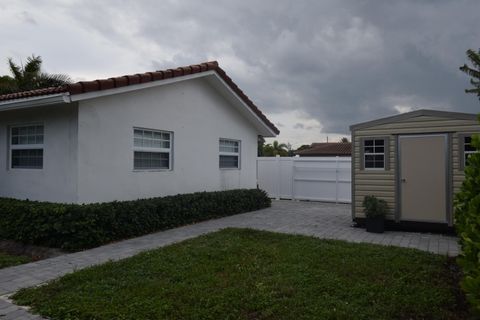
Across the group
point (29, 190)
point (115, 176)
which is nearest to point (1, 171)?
point (29, 190)

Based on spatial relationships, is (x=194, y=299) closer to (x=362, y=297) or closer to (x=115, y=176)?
(x=362, y=297)

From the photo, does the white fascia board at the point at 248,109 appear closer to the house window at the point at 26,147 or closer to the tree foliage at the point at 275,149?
the house window at the point at 26,147

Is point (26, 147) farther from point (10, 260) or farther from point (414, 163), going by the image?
point (414, 163)

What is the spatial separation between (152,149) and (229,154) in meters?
3.78

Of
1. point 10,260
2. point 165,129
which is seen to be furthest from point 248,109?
point 10,260

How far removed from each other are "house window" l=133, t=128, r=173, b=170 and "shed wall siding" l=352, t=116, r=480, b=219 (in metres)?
4.91

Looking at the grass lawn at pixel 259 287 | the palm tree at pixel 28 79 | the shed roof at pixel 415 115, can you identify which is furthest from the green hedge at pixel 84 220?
the palm tree at pixel 28 79

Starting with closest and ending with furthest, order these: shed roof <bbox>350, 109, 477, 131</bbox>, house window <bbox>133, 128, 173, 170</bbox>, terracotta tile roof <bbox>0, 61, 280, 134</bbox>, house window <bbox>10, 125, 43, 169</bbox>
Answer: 1. terracotta tile roof <bbox>0, 61, 280, 134</bbox>
2. shed roof <bbox>350, 109, 477, 131</bbox>
3. house window <bbox>10, 125, 43, 169</bbox>
4. house window <bbox>133, 128, 173, 170</bbox>

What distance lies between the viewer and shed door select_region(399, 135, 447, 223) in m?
8.05

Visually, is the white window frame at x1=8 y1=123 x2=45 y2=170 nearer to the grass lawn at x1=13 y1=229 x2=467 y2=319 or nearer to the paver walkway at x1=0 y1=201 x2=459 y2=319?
the paver walkway at x1=0 y1=201 x2=459 y2=319

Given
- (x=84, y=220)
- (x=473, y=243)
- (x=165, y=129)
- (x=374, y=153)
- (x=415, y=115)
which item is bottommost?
(x=84, y=220)

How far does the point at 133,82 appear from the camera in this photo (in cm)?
815

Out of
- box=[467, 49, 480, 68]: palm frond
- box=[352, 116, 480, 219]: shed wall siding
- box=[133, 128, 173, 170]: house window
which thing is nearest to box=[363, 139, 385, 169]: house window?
box=[352, 116, 480, 219]: shed wall siding

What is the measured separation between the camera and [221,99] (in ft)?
39.6
